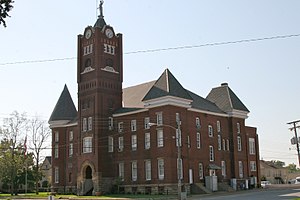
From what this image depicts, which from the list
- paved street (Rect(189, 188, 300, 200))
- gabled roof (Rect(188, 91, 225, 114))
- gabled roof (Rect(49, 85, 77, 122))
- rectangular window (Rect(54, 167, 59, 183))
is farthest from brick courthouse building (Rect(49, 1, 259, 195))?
paved street (Rect(189, 188, 300, 200))

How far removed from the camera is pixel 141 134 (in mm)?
62344

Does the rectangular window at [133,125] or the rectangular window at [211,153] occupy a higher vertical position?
the rectangular window at [133,125]

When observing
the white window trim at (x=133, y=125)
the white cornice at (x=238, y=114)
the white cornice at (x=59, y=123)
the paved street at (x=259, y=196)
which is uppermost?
the white cornice at (x=238, y=114)

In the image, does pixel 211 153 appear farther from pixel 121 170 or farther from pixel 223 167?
pixel 121 170

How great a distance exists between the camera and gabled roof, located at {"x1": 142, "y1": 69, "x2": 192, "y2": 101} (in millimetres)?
59156

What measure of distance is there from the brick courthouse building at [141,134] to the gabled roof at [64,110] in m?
0.88

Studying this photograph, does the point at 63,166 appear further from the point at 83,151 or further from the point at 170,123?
the point at 170,123

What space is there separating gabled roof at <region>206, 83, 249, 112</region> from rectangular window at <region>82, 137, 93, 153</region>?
20.5 metres

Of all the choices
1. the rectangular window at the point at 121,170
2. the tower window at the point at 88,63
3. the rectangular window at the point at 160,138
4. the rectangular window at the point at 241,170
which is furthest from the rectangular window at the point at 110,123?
the rectangular window at the point at 241,170

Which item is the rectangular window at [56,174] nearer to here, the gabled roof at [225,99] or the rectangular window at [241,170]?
the gabled roof at [225,99]

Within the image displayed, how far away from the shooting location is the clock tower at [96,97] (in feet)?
211

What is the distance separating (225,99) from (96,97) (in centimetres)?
2014

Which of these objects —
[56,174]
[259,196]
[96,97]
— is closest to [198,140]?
[96,97]

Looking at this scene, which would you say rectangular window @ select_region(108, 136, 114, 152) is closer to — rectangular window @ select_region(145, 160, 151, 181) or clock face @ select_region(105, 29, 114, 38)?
rectangular window @ select_region(145, 160, 151, 181)
